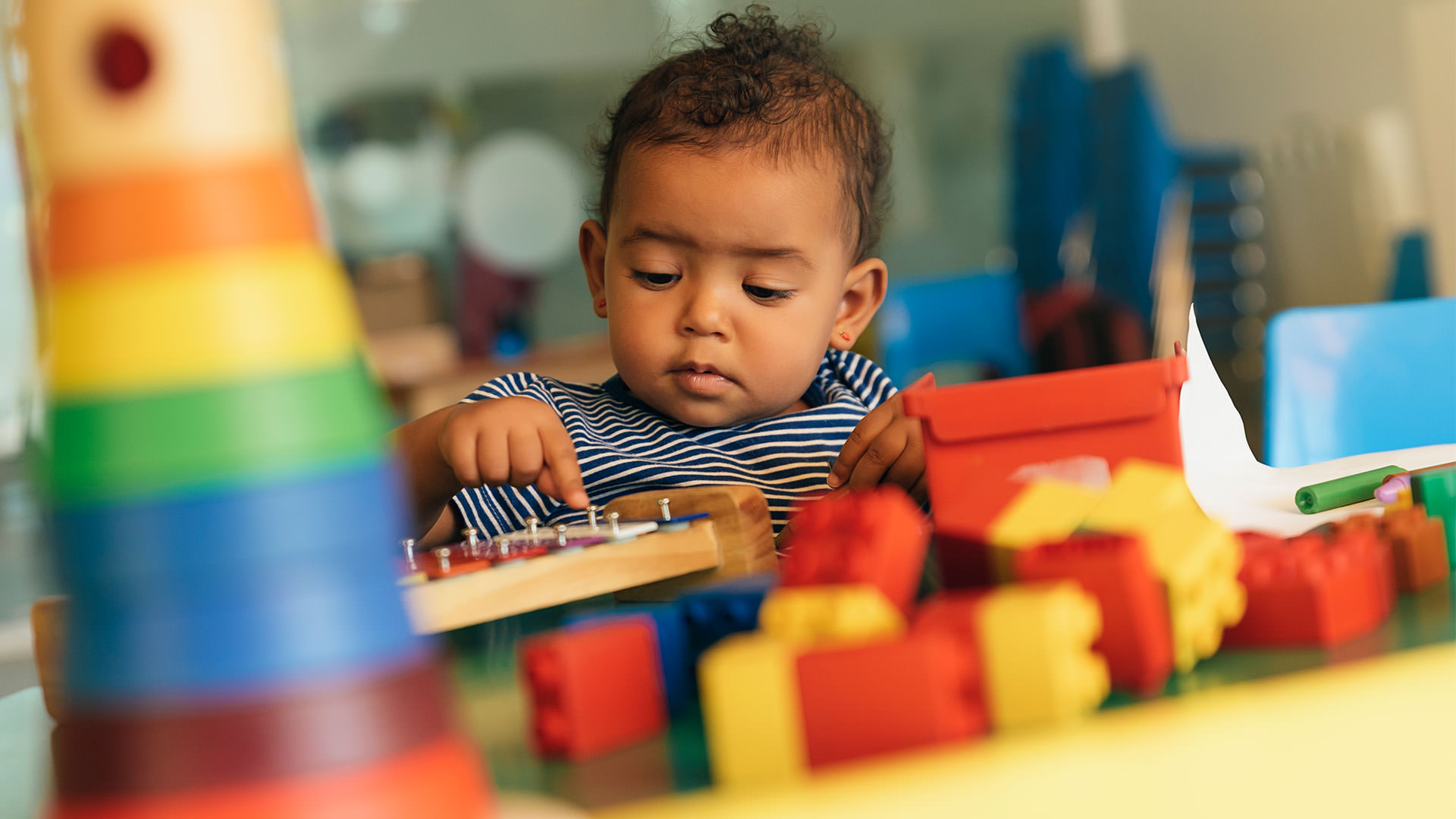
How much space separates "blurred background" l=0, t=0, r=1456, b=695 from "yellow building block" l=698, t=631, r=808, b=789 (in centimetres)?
213

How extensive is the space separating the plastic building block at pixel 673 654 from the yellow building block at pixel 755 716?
91 mm

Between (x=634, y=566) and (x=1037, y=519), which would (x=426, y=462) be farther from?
(x=1037, y=519)

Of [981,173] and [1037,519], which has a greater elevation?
[981,173]

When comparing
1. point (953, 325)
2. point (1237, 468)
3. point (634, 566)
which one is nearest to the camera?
point (634, 566)

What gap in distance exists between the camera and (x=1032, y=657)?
29 centimetres

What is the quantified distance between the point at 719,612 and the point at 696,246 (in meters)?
0.58

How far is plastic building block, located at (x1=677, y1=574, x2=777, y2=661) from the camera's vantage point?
1.29ft

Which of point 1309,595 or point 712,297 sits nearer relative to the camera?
point 1309,595

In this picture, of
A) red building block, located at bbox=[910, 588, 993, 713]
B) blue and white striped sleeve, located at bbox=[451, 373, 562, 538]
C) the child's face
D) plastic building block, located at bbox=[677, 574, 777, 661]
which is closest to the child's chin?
the child's face

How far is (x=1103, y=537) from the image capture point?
0.34m

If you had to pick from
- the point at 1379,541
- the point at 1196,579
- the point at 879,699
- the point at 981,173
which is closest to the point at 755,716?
the point at 879,699

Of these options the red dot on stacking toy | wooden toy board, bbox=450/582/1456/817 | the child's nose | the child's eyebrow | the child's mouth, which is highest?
the child's eyebrow

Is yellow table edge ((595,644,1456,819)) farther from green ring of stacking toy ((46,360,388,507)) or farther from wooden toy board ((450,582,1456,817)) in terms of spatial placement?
green ring of stacking toy ((46,360,388,507))

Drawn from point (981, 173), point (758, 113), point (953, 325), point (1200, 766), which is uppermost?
point (981, 173)
